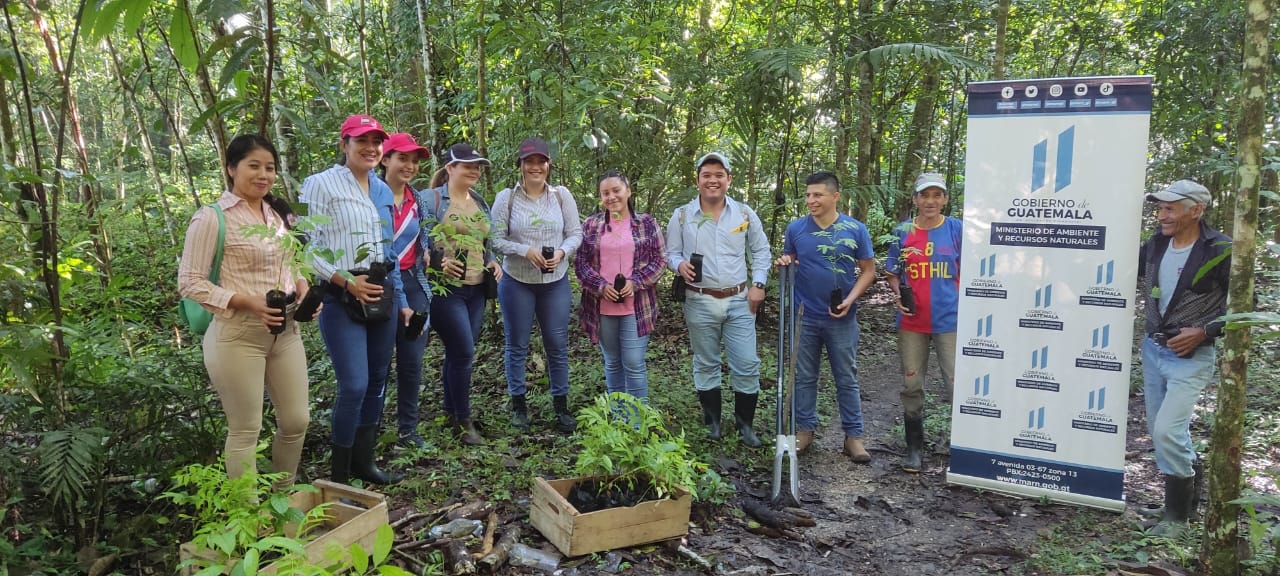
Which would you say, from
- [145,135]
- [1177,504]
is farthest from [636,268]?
[145,135]

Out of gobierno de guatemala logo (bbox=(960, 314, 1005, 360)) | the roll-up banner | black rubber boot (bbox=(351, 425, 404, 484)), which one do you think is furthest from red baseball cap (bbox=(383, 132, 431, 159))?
gobierno de guatemala logo (bbox=(960, 314, 1005, 360))

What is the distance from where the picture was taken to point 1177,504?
3922mm

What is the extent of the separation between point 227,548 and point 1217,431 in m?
3.82

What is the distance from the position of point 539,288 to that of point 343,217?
1.52 metres

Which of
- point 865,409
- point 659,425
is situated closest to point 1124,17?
point 865,409

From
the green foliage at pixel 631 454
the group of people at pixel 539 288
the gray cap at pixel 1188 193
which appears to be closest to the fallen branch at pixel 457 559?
the green foliage at pixel 631 454

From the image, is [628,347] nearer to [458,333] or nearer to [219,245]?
[458,333]

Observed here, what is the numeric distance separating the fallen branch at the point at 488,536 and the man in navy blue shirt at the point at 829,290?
2392 mm

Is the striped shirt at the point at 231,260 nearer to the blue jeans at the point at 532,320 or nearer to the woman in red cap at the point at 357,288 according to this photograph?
the woman in red cap at the point at 357,288

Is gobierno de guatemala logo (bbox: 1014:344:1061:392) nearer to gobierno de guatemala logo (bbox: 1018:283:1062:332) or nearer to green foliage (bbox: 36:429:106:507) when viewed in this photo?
gobierno de guatemala logo (bbox: 1018:283:1062:332)

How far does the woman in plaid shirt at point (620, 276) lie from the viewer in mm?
4832

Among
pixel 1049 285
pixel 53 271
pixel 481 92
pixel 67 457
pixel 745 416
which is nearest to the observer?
pixel 67 457

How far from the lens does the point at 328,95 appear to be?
2.46 metres

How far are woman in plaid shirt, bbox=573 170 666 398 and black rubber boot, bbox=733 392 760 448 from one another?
75cm
